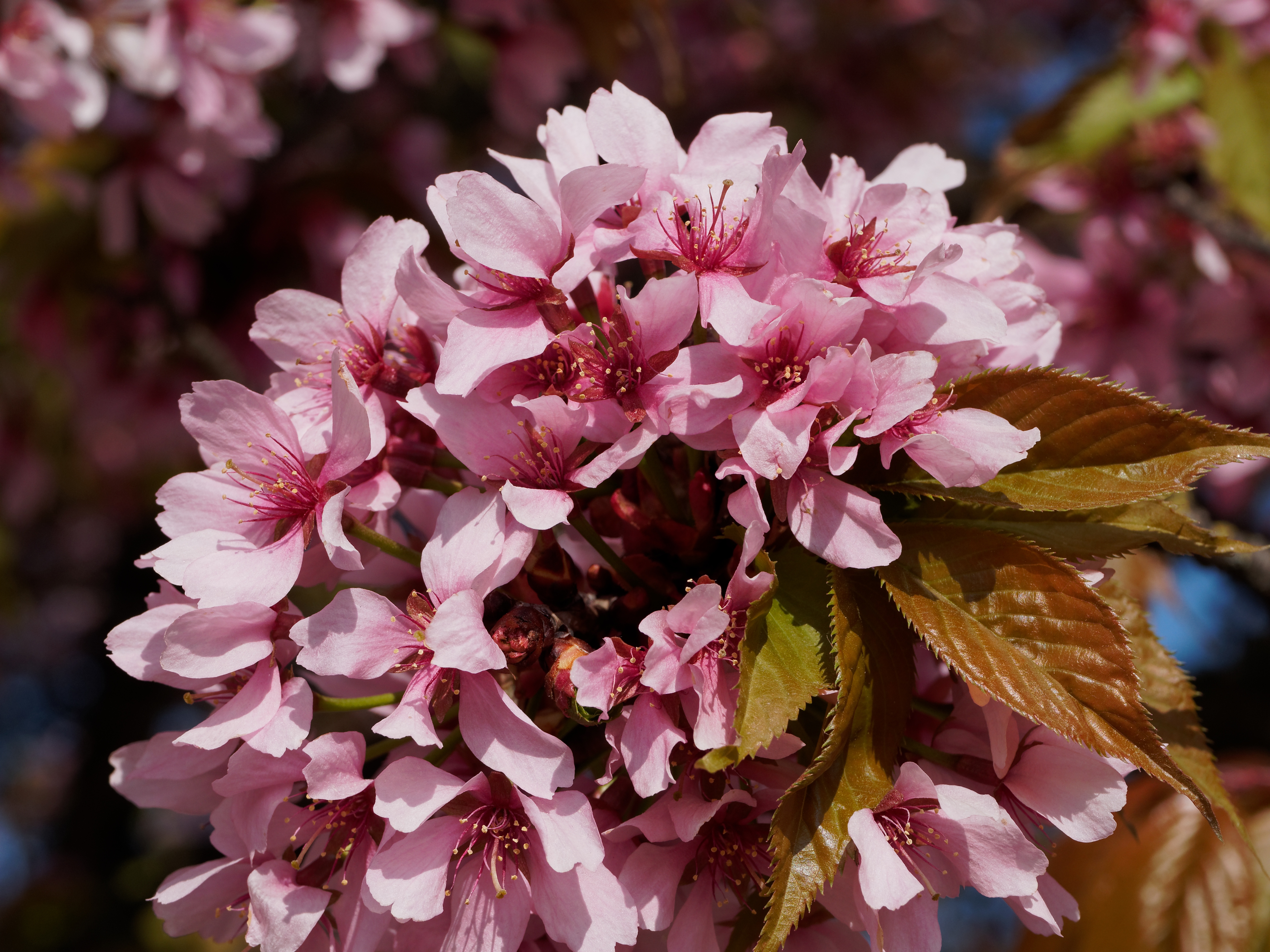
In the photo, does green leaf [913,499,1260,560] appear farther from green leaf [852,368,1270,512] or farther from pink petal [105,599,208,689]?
pink petal [105,599,208,689]

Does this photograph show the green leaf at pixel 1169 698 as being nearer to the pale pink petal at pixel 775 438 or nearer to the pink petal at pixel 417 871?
the pale pink petal at pixel 775 438

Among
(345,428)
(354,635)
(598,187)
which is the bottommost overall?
(354,635)

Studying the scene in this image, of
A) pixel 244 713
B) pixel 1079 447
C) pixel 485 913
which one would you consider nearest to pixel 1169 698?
pixel 1079 447

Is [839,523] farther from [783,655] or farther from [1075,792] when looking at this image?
[1075,792]

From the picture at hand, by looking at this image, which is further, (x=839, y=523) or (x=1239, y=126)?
(x=1239, y=126)

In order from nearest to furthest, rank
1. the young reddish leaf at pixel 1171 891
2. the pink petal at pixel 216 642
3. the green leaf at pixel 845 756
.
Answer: the green leaf at pixel 845 756 → the pink petal at pixel 216 642 → the young reddish leaf at pixel 1171 891

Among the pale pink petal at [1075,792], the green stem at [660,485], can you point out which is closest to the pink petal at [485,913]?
the green stem at [660,485]

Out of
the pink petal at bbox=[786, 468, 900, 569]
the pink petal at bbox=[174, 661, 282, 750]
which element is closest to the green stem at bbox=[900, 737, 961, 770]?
the pink petal at bbox=[786, 468, 900, 569]
